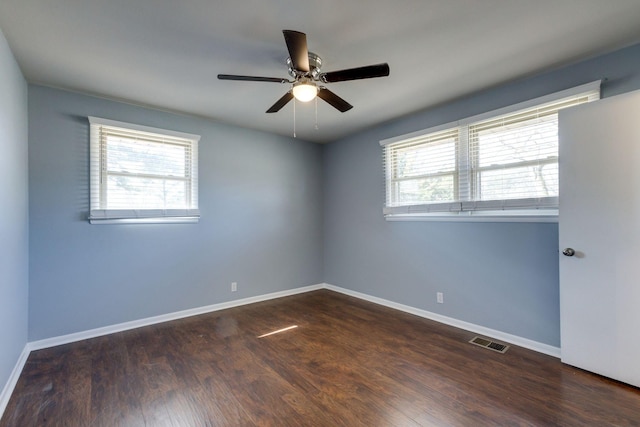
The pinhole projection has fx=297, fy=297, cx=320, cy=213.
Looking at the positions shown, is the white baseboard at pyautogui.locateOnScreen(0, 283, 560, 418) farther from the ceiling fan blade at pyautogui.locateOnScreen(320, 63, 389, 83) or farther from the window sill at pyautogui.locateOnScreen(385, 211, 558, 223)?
the ceiling fan blade at pyautogui.locateOnScreen(320, 63, 389, 83)

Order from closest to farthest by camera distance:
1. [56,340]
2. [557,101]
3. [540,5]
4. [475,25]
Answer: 1. [540,5]
2. [475,25]
3. [557,101]
4. [56,340]

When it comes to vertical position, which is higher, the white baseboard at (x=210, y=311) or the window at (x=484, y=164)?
the window at (x=484, y=164)

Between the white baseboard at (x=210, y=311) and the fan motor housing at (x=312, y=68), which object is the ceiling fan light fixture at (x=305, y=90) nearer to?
the fan motor housing at (x=312, y=68)

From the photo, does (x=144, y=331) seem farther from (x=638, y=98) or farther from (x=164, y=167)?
(x=638, y=98)

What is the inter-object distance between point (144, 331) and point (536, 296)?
13.2 ft

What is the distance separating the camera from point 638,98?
7.01 ft

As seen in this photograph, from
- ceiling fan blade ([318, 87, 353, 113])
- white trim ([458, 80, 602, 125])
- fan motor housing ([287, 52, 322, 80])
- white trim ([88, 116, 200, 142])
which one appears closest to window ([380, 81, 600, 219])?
white trim ([458, 80, 602, 125])

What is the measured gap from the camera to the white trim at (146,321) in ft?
9.51

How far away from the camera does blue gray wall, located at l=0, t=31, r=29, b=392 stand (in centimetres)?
203

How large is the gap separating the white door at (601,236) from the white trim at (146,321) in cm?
348

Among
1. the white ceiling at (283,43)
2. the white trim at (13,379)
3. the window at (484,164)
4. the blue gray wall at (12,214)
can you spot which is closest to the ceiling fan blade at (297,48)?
the white ceiling at (283,43)

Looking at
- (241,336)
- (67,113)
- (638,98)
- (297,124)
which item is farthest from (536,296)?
(67,113)

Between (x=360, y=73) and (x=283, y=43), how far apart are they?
67cm

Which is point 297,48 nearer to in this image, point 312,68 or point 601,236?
point 312,68
